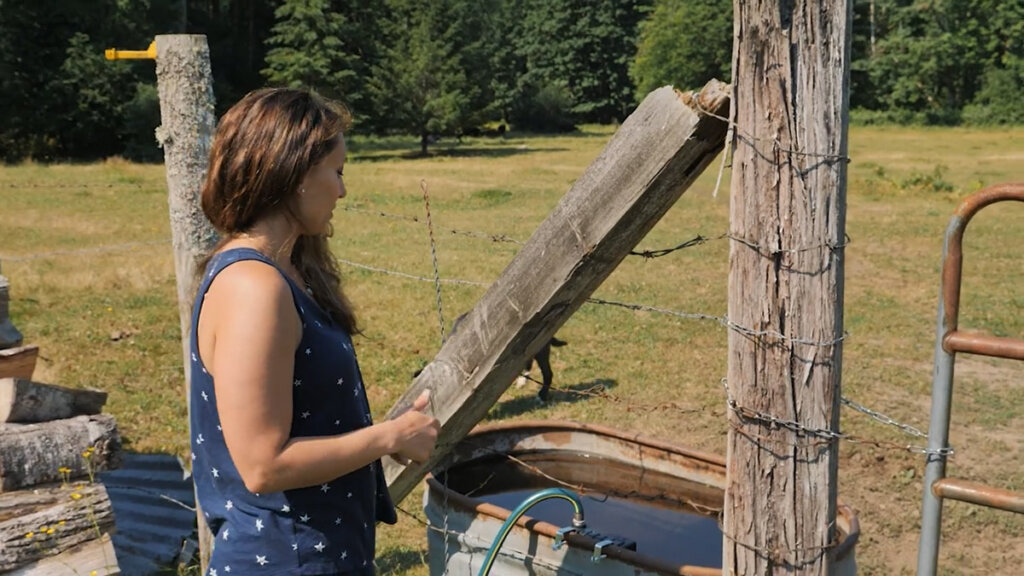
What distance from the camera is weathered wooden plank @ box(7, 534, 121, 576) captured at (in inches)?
149

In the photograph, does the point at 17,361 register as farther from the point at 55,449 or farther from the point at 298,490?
the point at 298,490

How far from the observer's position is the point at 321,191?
2.12 meters

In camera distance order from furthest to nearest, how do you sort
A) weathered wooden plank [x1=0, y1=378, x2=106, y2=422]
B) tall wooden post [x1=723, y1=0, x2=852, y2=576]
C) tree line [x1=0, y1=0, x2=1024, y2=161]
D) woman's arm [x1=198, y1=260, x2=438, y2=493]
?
tree line [x1=0, y1=0, x2=1024, y2=161]
weathered wooden plank [x1=0, y1=378, x2=106, y2=422]
tall wooden post [x1=723, y1=0, x2=852, y2=576]
woman's arm [x1=198, y1=260, x2=438, y2=493]

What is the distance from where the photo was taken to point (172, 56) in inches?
151

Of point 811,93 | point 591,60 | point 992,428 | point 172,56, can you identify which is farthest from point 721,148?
point 591,60

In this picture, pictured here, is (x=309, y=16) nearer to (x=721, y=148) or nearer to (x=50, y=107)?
(x=50, y=107)

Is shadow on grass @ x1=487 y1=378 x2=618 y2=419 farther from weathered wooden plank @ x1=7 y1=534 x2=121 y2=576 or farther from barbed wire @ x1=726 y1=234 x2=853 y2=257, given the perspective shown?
barbed wire @ x1=726 y1=234 x2=853 y2=257

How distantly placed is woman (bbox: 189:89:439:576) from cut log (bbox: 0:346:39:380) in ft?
11.4

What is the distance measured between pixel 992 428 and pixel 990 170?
2318 centimetres

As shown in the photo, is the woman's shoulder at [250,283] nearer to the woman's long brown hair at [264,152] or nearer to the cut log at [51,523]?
the woman's long brown hair at [264,152]

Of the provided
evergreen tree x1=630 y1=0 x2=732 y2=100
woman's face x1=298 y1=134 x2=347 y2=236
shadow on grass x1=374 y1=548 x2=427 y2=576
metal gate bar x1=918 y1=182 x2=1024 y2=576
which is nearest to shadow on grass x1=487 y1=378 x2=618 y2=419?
shadow on grass x1=374 y1=548 x2=427 y2=576

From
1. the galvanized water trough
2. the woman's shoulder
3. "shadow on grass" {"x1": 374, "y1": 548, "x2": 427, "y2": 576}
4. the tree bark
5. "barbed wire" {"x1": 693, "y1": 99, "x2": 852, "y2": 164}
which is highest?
"barbed wire" {"x1": 693, "y1": 99, "x2": 852, "y2": 164}

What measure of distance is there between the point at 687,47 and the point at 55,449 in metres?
60.5

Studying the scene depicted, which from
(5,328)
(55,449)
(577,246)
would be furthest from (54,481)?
(577,246)
